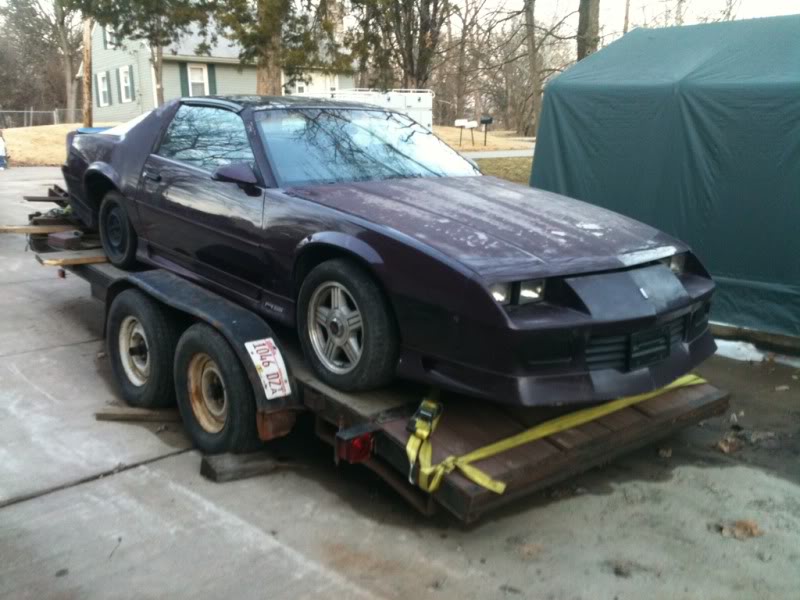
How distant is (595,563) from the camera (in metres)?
3.31

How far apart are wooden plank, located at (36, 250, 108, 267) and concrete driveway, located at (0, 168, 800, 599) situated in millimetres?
1217

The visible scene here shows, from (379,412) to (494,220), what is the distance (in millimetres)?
1123

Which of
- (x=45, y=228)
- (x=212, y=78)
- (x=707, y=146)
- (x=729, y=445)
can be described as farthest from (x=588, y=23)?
(x=212, y=78)

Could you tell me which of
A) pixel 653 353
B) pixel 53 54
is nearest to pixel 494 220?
pixel 653 353

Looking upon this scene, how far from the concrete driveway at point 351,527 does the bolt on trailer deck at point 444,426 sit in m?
0.26

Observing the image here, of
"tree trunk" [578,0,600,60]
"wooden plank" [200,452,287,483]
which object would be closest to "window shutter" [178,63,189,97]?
"tree trunk" [578,0,600,60]

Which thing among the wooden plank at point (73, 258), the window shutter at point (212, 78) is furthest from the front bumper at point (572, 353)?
the window shutter at point (212, 78)

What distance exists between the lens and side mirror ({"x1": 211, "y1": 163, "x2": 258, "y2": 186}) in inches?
167

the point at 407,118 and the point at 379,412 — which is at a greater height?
the point at 407,118

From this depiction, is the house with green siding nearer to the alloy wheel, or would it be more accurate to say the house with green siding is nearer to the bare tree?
the bare tree

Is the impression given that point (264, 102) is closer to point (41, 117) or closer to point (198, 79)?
point (198, 79)

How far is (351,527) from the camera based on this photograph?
11.8 feet

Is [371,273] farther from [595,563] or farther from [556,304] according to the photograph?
[595,563]

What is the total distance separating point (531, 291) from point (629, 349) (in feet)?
1.70
